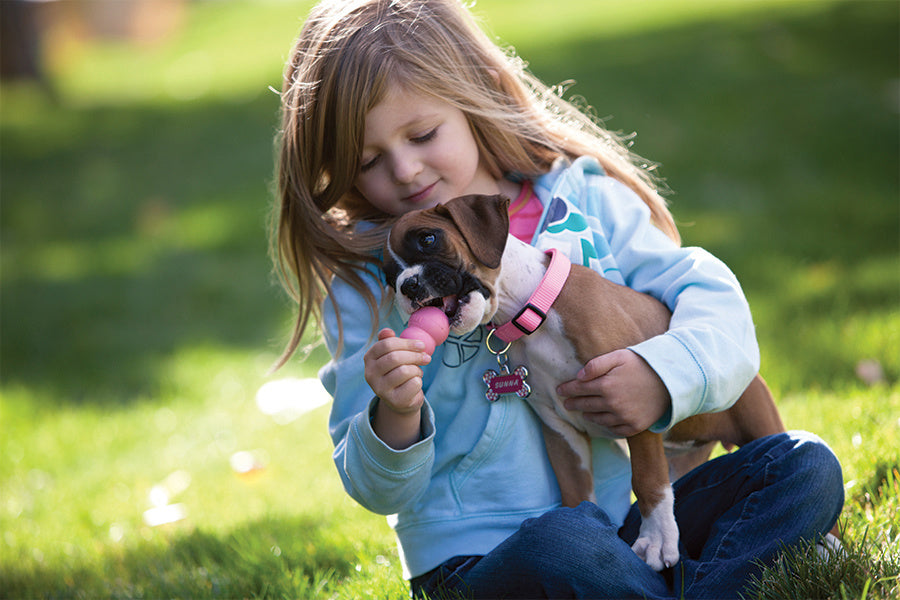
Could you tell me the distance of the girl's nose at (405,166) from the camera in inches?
111

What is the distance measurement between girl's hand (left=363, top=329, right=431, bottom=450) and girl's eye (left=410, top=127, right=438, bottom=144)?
729mm

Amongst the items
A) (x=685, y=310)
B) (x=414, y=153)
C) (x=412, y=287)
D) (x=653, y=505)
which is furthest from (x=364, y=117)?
(x=653, y=505)

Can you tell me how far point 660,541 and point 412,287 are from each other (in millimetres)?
1040

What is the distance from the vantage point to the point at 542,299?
2.53 m

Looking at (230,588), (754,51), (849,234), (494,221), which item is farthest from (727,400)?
(754,51)

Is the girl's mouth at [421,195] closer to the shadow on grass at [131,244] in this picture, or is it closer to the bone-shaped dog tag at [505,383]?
the bone-shaped dog tag at [505,383]

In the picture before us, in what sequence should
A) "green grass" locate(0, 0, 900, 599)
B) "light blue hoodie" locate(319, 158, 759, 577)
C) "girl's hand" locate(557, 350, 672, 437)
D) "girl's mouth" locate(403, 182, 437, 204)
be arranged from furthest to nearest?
"green grass" locate(0, 0, 900, 599) → "girl's mouth" locate(403, 182, 437, 204) → "light blue hoodie" locate(319, 158, 759, 577) → "girl's hand" locate(557, 350, 672, 437)

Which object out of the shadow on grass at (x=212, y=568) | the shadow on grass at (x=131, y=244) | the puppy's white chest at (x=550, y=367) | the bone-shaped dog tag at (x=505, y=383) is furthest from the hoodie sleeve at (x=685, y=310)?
the shadow on grass at (x=131, y=244)

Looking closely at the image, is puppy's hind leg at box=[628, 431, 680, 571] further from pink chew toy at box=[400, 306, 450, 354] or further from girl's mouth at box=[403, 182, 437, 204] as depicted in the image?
girl's mouth at box=[403, 182, 437, 204]

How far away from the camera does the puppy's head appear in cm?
238

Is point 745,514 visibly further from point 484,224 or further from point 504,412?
point 484,224

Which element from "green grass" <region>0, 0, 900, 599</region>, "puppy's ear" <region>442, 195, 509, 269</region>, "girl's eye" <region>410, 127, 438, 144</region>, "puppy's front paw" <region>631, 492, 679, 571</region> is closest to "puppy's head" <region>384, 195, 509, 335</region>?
"puppy's ear" <region>442, 195, 509, 269</region>

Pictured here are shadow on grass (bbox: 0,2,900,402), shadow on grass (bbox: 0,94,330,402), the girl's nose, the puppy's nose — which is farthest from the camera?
shadow on grass (bbox: 0,94,330,402)

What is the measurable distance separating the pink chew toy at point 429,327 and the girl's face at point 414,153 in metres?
0.61
